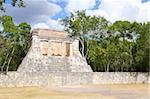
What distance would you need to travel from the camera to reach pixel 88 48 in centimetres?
4938

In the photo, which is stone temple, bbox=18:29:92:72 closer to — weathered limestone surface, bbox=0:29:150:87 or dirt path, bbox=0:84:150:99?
weathered limestone surface, bbox=0:29:150:87

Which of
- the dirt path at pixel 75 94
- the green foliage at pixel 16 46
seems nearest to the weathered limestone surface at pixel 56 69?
the green foliage at pixel 16 46

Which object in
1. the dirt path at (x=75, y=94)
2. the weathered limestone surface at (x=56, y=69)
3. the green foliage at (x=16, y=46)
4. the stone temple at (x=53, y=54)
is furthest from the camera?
the green foliage at (x=16, y=46)

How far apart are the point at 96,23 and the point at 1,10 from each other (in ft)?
108

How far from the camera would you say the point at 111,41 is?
48156 millimetres

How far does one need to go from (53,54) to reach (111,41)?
10.6m

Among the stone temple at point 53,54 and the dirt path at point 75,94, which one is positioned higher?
the stone temple at point 53,54

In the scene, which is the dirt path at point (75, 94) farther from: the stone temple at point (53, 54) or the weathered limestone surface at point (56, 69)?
the stone temple at point (53, 54)

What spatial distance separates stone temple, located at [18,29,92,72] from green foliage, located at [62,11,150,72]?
A: 3.25m

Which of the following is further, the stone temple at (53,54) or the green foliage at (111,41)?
the green foliage at (111,41)

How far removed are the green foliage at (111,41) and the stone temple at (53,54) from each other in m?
3.25

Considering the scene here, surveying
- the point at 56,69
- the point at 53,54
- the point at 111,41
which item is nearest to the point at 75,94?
the point at 56,69

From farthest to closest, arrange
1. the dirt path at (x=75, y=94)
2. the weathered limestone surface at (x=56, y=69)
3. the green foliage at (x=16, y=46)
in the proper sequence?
the green foliage at (x=16, y=46)
the weathered limestone surface at (x=56, y=69)
the dirt path at (x=75, y=94)

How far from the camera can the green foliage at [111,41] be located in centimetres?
4628
